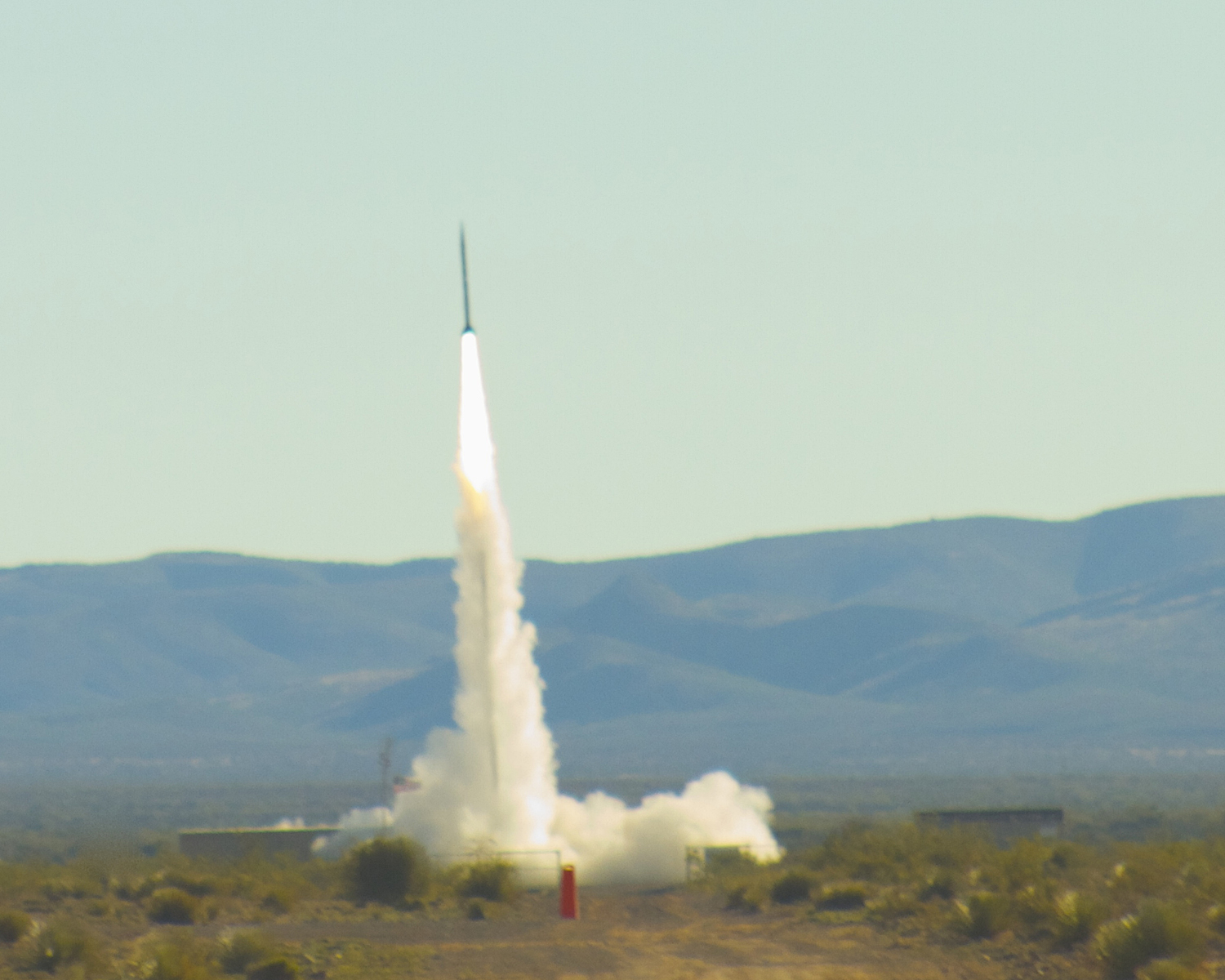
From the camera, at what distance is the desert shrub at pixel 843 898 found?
4559 centimetres

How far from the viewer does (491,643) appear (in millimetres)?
60625

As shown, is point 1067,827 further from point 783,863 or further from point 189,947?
point 189,947

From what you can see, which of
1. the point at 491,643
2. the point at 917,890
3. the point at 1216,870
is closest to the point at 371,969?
the point at 917,890

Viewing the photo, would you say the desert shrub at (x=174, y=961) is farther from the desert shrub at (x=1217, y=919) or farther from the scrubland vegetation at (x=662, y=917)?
the desert shrub at (x=1217, y=919)

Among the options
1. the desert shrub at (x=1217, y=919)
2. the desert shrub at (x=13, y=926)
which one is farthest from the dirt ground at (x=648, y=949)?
the desert shrub at (x=13, y=926)

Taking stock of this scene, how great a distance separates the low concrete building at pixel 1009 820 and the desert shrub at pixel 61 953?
162 feet

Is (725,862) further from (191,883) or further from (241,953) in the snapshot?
(241,953)

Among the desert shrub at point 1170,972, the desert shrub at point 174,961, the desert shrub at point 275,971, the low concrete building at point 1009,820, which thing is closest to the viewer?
the desert shrub at point 1170,972

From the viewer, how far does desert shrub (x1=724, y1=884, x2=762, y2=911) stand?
47344mm

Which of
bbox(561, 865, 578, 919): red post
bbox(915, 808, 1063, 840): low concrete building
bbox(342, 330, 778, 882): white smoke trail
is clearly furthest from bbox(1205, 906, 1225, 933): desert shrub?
bbox(915, 808, 1063, 840): low concrete building

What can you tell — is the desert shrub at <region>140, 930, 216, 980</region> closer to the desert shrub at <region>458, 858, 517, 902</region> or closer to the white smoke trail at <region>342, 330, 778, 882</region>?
the desert shrub at <region>458, 858, 517, 902</region>

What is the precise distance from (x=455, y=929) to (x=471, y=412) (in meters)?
21.9

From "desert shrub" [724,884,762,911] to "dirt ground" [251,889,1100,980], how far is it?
30.7 inches

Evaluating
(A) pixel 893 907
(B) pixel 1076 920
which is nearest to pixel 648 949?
(A) pixel 893 907
